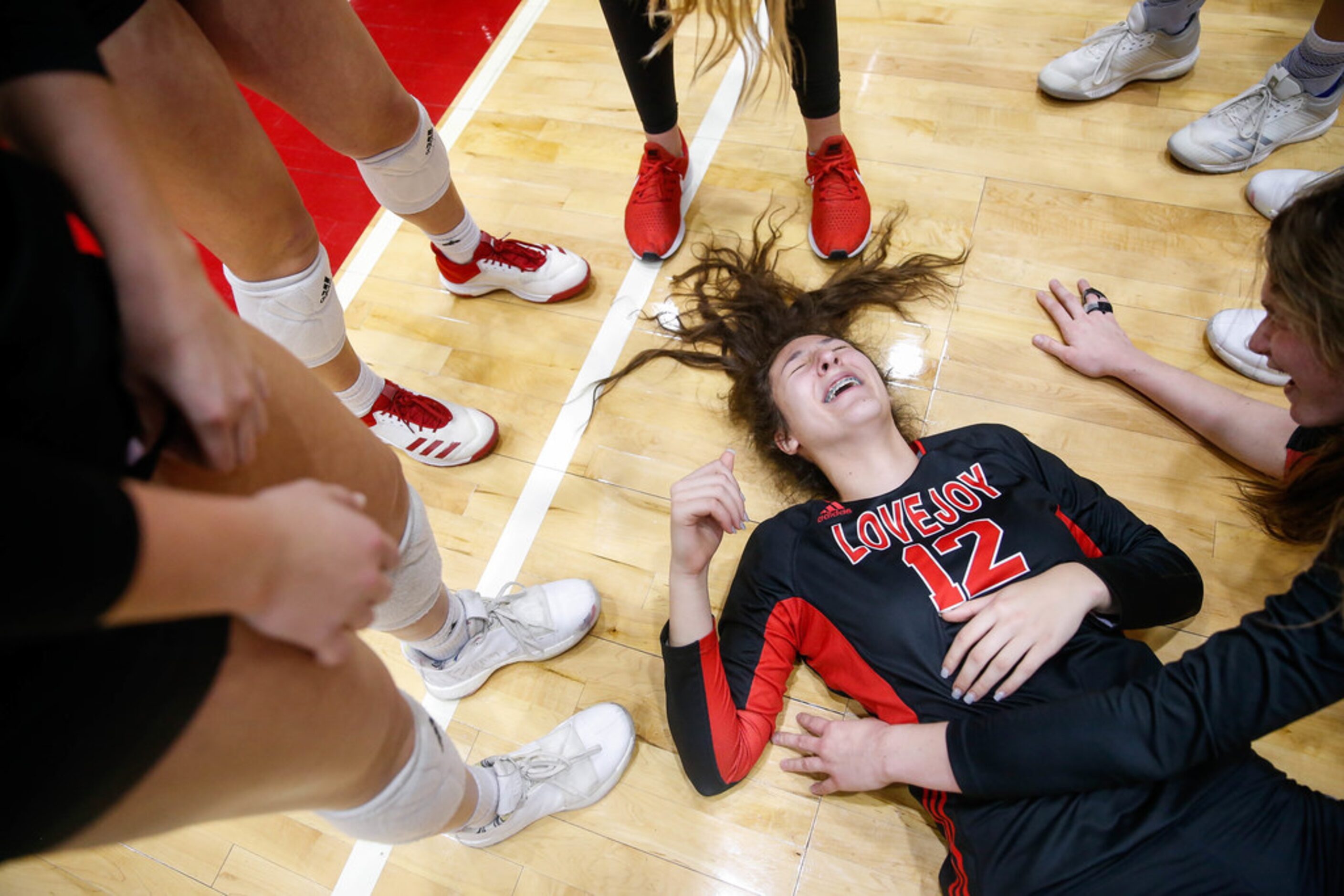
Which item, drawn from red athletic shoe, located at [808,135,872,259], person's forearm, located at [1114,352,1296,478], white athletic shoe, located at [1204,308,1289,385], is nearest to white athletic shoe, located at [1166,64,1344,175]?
white athletic shoe, located at [1204,308,1289,385]

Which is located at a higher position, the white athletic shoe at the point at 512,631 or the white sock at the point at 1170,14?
the white sock at the point at 1170,14

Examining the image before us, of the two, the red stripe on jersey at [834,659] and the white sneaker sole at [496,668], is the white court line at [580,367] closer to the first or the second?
the white sneaker sole at [496,668]

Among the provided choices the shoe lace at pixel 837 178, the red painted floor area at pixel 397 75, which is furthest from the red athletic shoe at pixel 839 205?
the red painted floor area at pixel 397 75

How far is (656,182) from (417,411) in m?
0.80

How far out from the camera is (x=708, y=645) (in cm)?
120

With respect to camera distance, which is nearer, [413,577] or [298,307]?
[413,577]

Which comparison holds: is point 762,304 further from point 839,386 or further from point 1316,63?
point 1316,63

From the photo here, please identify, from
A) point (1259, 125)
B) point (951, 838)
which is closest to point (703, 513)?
point (951, 838)

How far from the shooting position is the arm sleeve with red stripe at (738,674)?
3.91 ft

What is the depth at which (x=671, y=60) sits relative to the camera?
1667 mm

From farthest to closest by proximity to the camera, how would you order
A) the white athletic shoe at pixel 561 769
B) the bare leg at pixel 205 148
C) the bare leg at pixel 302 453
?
the white athletic shoe at pixel 561 769 → the bare leg at pixel 205 148 → the bare leg at pixel 302 453

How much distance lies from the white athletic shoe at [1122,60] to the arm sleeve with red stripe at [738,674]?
4.83 feet

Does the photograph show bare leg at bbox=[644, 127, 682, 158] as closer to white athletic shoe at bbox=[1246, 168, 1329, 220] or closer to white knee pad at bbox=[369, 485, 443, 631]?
white knee pad at bbox=[369, 485, 443, 631]

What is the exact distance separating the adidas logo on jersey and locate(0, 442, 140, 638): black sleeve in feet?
3.46
